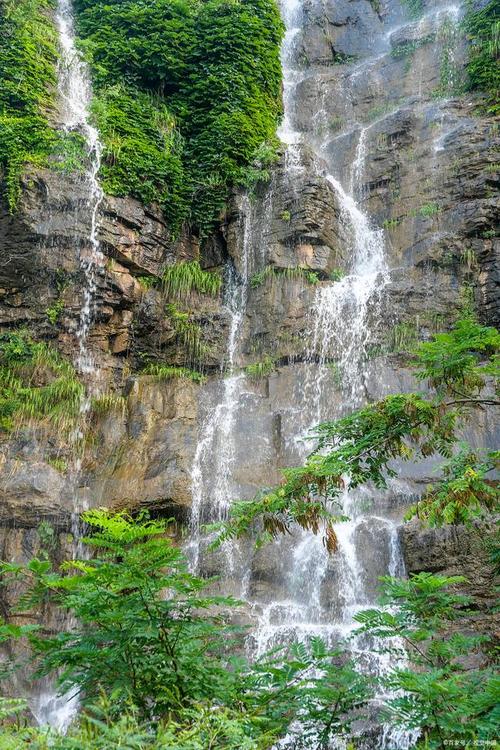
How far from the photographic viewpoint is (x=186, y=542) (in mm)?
11258

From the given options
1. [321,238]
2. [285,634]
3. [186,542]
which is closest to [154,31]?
[321,238]

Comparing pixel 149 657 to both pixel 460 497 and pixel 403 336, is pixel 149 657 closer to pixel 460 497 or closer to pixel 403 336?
pixel 460 497

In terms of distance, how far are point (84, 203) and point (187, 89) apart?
545 cm

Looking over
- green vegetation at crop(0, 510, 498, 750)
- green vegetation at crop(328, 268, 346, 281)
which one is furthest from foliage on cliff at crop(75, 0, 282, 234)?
green vegetation at crop(0, 510, 498, 750)

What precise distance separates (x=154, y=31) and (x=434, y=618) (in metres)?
17.9

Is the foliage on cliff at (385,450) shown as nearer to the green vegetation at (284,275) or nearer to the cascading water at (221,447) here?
the cascading water at (221,447)

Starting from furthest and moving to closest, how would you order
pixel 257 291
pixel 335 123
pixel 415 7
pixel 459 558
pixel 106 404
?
pixel 415 7
pixel 335 123
pixel 257 291
pixel 106 404
pixel 459 558

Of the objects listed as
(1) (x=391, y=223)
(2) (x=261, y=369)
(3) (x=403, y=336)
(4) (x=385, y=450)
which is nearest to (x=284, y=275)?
(2) (x=261, y=369)

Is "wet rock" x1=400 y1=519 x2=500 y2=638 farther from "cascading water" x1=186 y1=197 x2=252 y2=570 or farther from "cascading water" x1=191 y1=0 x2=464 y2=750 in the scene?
"cascading water" x1=186 y1=197 x2=252 y2=570

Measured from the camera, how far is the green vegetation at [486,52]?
17.5m

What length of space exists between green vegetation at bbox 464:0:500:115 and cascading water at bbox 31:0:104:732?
10.2 meters

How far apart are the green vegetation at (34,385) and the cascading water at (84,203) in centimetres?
33

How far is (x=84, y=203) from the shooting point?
14539 mm

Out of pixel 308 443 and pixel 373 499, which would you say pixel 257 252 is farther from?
pixel 373 499
